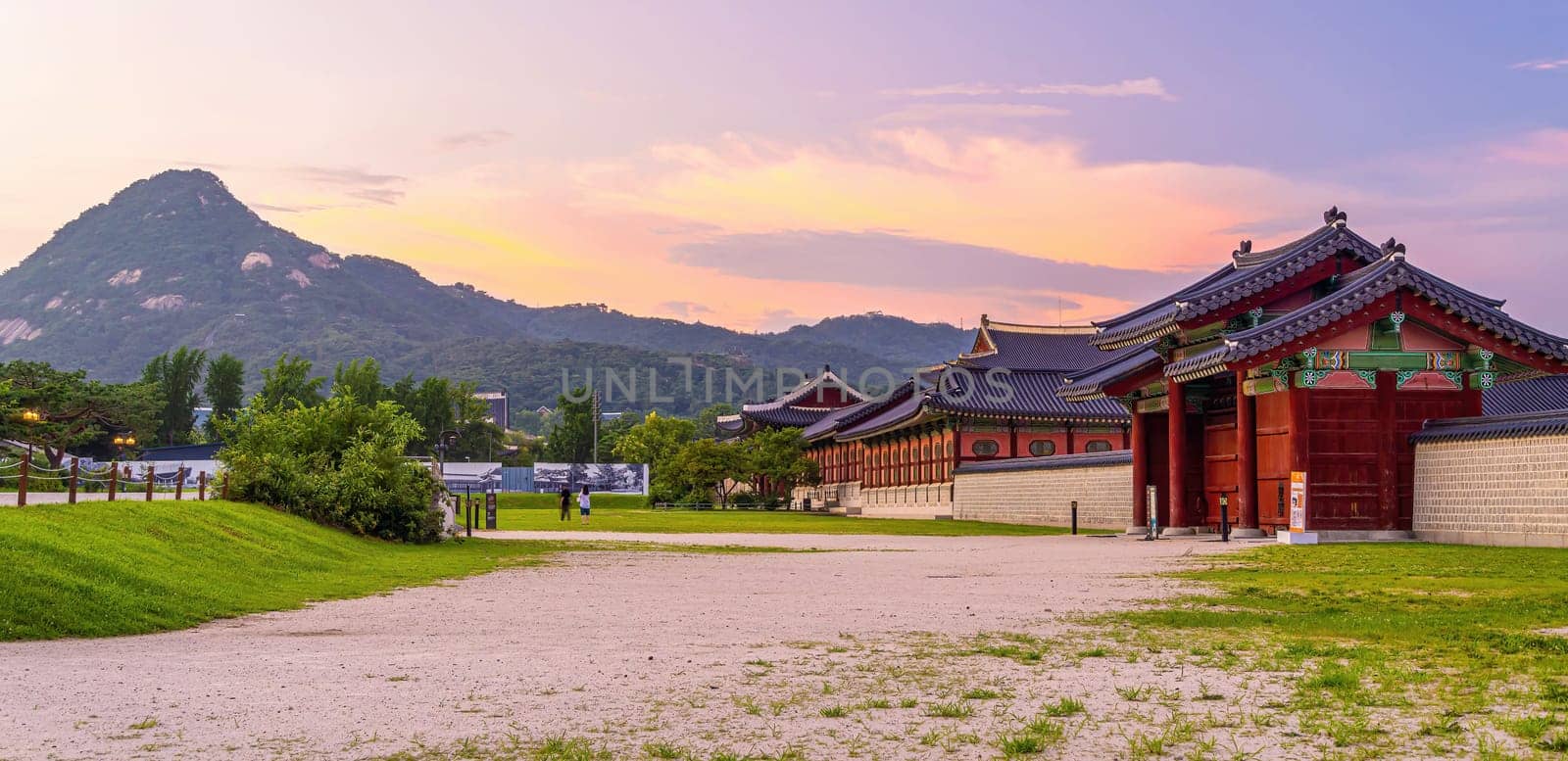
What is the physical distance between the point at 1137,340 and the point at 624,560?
18015mm

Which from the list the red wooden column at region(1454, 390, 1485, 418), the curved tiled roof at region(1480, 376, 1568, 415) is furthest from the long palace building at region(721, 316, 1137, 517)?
the red wooden column at region(1454, 390, 1485, 418)

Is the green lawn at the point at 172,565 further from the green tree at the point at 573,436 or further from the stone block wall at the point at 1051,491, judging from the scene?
the green tree at the point at 573,436

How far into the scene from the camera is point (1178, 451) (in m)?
38.8

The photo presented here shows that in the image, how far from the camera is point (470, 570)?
24.8m

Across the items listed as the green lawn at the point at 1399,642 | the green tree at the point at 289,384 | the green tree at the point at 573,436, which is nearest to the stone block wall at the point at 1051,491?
the green lawn at the point at 1399,642

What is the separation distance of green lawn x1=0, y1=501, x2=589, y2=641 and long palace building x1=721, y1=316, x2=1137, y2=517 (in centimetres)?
4331

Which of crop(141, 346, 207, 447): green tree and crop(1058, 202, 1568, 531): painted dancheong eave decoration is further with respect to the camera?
crop(141, 346, 207, 447): green tree

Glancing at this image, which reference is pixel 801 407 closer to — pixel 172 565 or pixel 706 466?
pixel 706 466

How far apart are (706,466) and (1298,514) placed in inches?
2341

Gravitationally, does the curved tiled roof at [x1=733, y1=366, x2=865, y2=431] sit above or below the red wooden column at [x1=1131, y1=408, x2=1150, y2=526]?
above

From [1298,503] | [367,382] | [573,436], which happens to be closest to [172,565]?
[1298,503]

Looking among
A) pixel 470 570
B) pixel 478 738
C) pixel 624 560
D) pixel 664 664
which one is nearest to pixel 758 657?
pixel 664 664

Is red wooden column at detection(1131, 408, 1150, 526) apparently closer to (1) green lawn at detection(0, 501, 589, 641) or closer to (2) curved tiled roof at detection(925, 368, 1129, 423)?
(1) green lawn at detection(0, 501, 589, 641)

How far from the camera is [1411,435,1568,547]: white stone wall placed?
27609 mm
